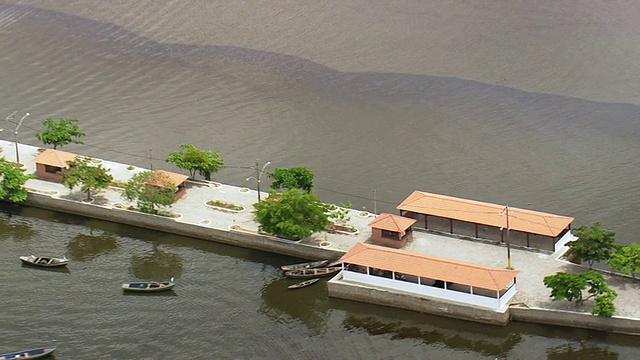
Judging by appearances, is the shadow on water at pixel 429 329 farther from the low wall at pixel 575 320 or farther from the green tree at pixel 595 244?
the green tree at pixel 595 244

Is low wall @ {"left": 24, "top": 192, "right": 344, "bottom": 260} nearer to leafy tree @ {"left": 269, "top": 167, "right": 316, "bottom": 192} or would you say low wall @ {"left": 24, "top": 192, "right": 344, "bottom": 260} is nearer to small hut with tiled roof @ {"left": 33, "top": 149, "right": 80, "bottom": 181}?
small hut with tiled roof @ {"left": 33, "top": 149, "right": 80, "bottom": 181}

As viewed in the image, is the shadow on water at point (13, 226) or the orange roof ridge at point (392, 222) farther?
the shadow on water at point (13, 226)

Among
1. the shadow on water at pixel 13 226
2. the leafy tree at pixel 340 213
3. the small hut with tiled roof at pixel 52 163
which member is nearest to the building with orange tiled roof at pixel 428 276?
the leafy tree at pixel 340 213

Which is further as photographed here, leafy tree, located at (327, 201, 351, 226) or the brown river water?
leafy tree, located at (327, 201, 351, 226)

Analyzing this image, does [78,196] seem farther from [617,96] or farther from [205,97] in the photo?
[617,96]

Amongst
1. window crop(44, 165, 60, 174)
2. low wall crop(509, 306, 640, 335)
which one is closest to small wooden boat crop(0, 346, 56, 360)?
window crop(44, 165, 60, 174)

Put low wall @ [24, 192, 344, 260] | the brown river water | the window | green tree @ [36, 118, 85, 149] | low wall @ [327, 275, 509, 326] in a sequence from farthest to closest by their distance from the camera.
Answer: green tree @ [36, 118, 85, 149] → the window → low wall @ [24, 192, 344, 260] → the brown river water → low wall @ [327, 275, 509, 326]

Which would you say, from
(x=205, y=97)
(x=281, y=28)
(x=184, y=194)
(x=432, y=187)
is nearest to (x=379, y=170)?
(x=432, y=187)
